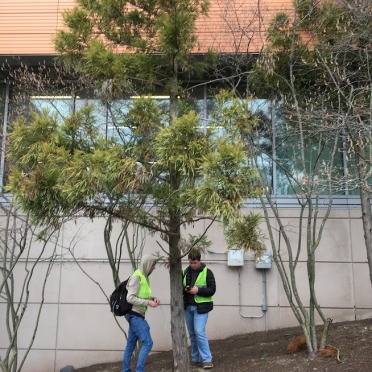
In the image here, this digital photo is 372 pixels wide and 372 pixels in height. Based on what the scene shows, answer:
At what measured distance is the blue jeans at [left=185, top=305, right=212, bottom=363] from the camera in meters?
6.43

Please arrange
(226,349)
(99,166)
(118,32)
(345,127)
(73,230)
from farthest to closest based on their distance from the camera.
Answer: (73,230)
(226,349)
(118,32)
(345,127)
(99,166)

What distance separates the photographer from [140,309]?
5.92 m

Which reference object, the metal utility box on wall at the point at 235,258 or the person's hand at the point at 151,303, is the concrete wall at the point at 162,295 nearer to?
the metal utility box on wall at the point at 235,258

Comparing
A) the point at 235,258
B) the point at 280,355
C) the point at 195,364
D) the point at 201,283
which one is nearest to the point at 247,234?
the point at 201,283

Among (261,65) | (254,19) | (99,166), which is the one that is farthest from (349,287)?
(99,166)

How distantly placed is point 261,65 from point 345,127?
5.55 feet

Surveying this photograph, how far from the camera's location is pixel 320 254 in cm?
873

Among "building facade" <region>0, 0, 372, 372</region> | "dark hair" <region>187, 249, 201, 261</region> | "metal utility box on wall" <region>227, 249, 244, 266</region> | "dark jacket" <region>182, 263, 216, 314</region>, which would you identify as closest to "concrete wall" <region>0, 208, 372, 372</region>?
"building facade" <region>0, 0, 372, 372</region>

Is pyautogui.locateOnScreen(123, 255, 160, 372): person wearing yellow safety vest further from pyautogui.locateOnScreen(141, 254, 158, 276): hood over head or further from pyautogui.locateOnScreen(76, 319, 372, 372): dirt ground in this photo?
pyautogui.locateOnScreen(76, 319, 372, 372): dirt ground

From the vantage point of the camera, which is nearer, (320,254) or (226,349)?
(226,349)

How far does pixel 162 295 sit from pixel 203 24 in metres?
4.79

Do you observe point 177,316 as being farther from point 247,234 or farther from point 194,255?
point 247,234

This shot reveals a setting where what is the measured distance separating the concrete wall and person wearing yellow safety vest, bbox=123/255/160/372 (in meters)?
2.73

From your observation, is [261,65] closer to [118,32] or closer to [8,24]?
[118,32]
